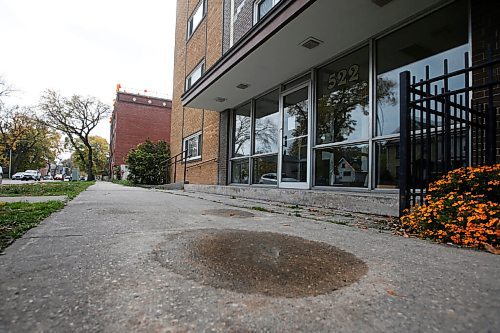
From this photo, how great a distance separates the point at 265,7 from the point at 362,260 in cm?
768

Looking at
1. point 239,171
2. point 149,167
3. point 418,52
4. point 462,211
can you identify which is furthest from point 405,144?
point 149,167

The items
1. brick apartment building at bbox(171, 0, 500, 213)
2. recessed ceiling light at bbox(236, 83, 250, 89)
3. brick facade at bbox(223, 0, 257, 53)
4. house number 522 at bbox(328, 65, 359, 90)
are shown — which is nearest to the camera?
brick apartment building at bbox(171, 0, 500, 213)

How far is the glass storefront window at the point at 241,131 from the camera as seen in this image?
8500mm

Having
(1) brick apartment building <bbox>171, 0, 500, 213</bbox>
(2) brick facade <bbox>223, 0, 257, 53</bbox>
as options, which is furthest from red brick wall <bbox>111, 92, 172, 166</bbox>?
(1) brick apartment building <bbox>171, 0, 500, 213</bbox>

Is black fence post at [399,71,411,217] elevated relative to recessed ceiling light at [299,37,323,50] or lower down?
lower down

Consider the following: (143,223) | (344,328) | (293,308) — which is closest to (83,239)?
(143,223)

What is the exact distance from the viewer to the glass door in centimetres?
603

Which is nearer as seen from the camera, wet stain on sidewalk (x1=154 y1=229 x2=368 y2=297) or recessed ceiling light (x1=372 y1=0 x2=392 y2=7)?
wet stain on sidewalk (x1=154 y1=229 x2=368 y2=297)

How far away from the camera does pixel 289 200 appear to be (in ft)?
18.2

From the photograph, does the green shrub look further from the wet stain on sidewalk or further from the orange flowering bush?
the orange flowering bush

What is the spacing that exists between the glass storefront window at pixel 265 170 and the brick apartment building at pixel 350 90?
0.03m

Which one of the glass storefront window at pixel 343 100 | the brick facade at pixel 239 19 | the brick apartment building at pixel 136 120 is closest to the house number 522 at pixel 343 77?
the glass storefront window at pixel 343 100

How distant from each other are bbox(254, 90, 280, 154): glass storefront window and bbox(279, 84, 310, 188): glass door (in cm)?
38

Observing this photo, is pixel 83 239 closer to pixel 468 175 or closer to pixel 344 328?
pixel 344 328
